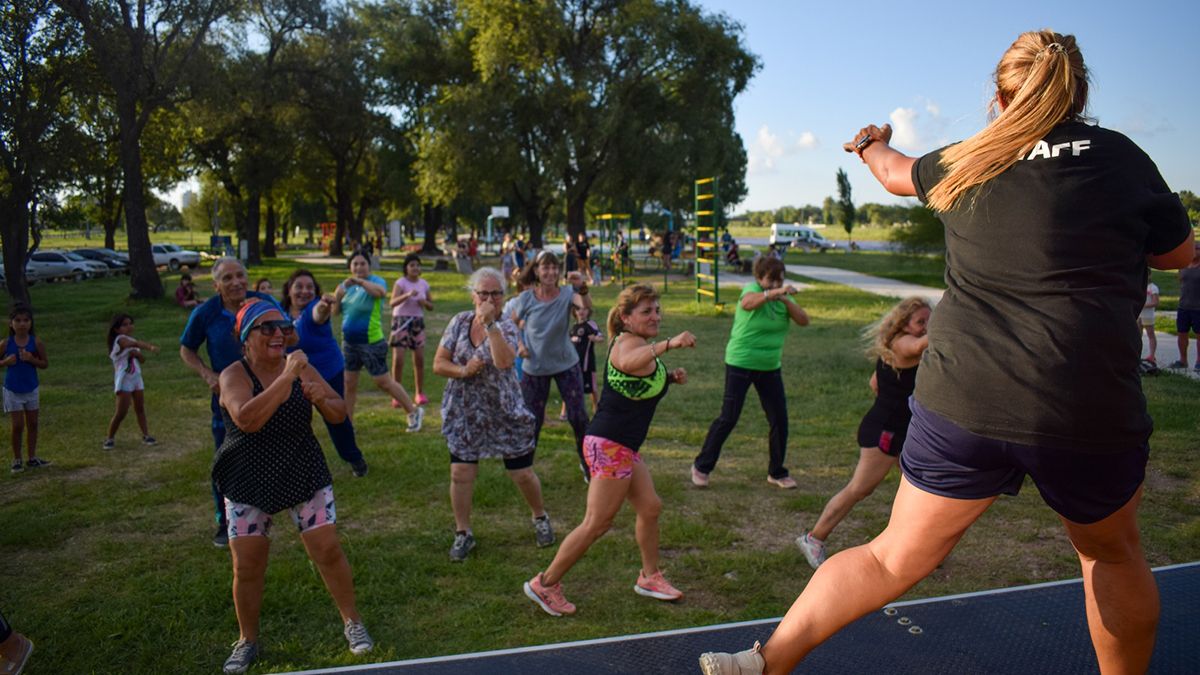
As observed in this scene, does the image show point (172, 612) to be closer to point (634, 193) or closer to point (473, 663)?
point (473, 663)

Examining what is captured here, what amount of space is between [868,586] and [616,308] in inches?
88.7

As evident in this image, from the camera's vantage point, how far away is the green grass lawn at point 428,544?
425cm

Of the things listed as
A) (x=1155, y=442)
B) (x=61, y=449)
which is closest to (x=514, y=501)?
(x=61, y=449)

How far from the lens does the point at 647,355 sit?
4172 mm

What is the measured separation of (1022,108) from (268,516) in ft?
10.9

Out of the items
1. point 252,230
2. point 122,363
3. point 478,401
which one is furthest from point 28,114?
point 252,230

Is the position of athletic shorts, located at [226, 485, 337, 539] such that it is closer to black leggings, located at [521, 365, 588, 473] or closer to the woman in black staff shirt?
the woman in black staff shirt

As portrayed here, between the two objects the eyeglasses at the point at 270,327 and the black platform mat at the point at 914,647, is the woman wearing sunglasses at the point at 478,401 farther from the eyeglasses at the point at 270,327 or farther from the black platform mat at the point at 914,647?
the black platform mat at the point at 914,647

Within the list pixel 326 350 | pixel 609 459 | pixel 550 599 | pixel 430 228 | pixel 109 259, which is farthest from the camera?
pixel 430 228

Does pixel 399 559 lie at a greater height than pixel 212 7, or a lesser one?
lesser

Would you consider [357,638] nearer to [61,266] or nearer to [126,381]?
[126,381]

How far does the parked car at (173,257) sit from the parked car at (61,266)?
4815 mm

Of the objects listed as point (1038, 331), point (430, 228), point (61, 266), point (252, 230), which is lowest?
point (61, 266)

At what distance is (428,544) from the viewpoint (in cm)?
546
